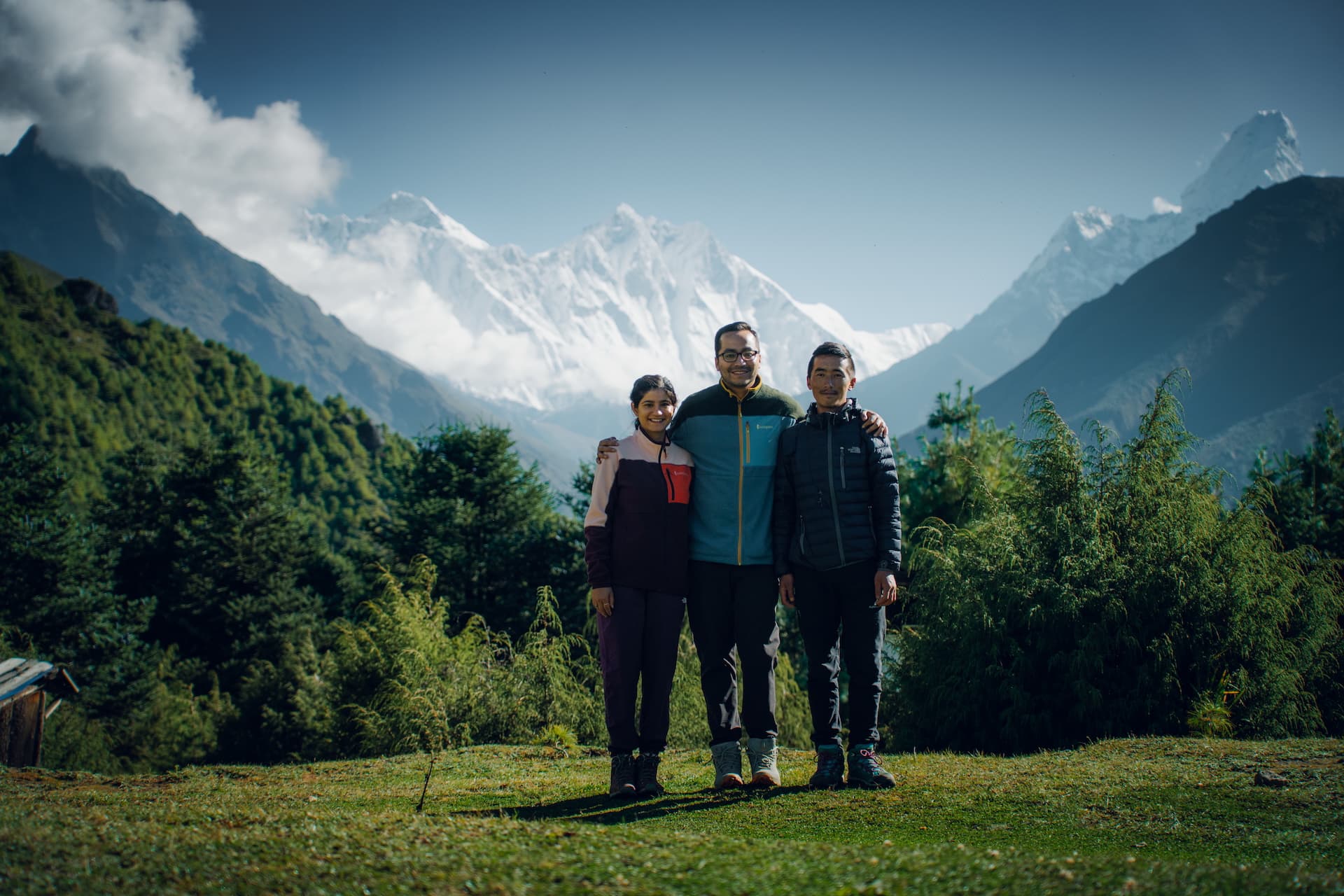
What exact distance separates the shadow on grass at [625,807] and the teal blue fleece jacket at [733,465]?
1.49m

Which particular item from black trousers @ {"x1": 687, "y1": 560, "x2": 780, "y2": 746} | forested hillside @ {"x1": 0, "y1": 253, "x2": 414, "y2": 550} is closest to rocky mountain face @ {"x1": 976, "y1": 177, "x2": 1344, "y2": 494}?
forested hillside @ {"x1": 0, "y1": 253, "x2": 414, "y2": 550}

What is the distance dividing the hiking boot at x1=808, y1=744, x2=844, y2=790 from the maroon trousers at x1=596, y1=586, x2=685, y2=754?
104cm

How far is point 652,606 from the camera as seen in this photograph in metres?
5.77

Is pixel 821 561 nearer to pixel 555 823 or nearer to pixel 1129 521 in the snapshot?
pixel 555 823

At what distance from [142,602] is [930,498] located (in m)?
27.5

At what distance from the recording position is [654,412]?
5980 millimetres

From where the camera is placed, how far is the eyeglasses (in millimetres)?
6055

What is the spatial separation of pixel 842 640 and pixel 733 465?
143cm

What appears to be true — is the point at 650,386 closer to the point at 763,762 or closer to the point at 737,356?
the point at 737,356

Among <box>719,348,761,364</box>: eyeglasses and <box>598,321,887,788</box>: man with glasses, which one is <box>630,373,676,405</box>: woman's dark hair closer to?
<box>598,321,887,788</box>: man with glasses

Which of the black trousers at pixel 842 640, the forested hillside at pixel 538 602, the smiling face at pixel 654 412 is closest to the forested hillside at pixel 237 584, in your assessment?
the forested hillside at pixel 538 602

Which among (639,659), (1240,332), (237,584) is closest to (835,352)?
(639,659)

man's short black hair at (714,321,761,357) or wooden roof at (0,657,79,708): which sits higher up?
man's short black hair at (714,321,761,357)

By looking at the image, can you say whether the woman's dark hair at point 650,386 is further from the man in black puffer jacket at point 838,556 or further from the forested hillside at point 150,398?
the forested hillside at point 150,398
